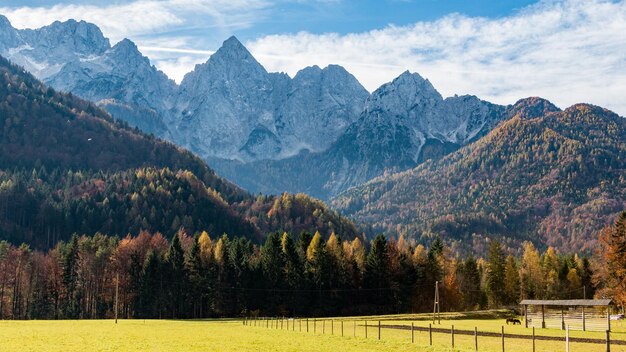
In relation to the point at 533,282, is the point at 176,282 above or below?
above

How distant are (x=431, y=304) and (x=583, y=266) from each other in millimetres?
50246

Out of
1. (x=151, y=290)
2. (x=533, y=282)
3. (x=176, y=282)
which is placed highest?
(x=176, y=282)

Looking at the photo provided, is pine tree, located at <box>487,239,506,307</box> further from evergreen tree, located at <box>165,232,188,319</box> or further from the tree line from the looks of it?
evergreen tree, located at <box>165,232,188,319</box>

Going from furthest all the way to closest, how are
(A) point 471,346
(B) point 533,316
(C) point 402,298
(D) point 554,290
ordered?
(D) point 554,290
(C) point 402,298
(B) point 533,316
(A) point 471,346

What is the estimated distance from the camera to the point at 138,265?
15512 cm

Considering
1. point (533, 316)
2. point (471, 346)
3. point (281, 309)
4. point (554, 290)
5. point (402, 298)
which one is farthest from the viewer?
point (554, 290)

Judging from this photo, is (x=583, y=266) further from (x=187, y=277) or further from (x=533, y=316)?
(x=187, y=277)

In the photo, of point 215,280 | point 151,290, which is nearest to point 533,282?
point 215,280

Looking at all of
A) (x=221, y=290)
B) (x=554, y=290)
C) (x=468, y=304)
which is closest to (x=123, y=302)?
(x=221, y=290)

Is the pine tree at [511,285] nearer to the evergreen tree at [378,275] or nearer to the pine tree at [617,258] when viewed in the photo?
the evergreen tree at [378,275]

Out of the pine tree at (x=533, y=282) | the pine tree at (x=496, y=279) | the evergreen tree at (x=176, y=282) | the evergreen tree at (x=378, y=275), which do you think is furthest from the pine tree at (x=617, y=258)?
the evergreen tree at (x=176, y=282)

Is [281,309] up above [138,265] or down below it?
below

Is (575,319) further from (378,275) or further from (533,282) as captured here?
(533,282)

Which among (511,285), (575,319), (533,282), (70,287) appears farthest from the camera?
(533,282)
